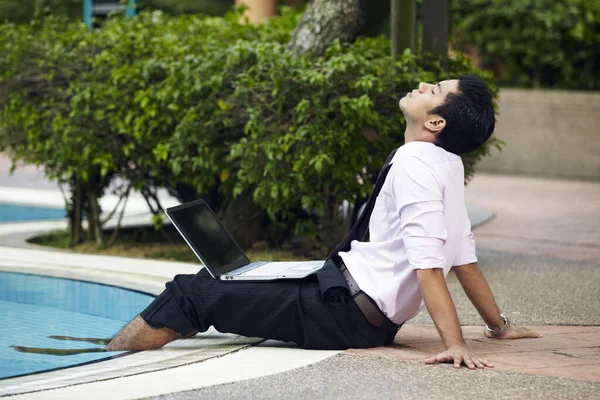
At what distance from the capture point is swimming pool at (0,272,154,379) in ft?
16.2

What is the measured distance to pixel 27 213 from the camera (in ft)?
36.6

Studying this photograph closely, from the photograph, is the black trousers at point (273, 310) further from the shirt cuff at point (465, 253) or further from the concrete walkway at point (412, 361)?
the shirt cuff at point (465, 253)

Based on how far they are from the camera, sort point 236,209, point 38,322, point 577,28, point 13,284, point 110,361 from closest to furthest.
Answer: point 110,361, point 38,322, point 13,284, point 236,209, point 577,28

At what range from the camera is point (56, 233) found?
9.18 metres

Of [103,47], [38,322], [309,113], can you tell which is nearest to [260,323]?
[38,322]

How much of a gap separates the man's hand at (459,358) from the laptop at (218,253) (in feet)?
2.29

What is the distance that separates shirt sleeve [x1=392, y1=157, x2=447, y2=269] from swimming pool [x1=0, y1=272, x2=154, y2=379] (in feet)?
4.74

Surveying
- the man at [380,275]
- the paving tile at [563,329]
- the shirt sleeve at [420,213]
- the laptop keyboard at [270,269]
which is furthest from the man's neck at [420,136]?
the paving tile at [563,329]

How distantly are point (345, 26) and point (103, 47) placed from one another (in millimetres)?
1885

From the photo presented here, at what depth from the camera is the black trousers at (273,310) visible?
15.5 feet

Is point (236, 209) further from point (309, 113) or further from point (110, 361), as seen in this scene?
point (110, 361)

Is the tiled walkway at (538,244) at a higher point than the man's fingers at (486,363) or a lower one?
lower

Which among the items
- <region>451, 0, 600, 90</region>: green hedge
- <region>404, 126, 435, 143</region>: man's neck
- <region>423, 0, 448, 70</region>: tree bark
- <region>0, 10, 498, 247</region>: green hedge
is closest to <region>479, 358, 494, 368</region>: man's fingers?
<region>404, 126, 435, 143</region>: man's neck

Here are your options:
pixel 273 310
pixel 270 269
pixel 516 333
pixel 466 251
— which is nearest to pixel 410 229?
pixel 466 251
